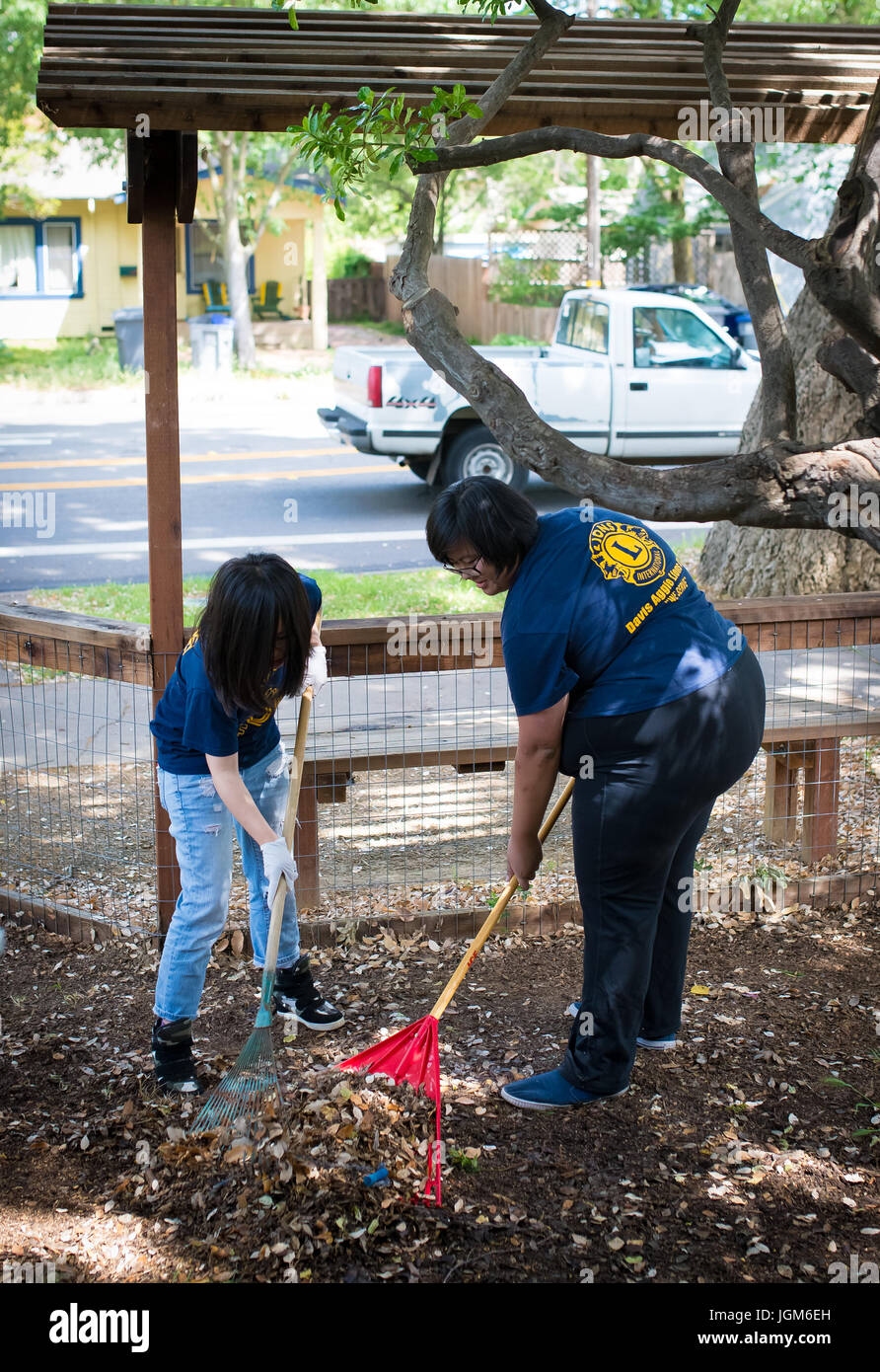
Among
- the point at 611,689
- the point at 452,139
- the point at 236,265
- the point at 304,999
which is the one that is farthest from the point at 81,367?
the point at 611,689

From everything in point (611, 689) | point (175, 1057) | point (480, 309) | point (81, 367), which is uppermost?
point (480, 309)

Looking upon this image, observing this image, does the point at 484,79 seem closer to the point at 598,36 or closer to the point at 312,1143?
the point at 598,36

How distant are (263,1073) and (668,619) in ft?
5.20

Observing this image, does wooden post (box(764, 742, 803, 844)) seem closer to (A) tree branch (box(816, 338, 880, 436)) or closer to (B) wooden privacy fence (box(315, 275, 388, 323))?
(A) tree branch (box(816, 338, 880, 436))

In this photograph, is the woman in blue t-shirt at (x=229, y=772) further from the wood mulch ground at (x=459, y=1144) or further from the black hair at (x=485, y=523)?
the black hair at (x=485, y=523)

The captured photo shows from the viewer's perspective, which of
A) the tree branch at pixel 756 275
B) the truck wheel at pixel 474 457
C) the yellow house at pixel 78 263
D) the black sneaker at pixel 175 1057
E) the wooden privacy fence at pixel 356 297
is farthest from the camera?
the wooden privacy fence at pixel 356 297

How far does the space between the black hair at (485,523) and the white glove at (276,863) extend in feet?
2.83

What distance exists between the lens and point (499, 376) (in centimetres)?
358

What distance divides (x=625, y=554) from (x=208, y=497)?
968 centimetres

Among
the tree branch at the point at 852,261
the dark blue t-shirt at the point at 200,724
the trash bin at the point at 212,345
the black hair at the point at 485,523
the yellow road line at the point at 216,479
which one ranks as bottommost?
the dark blue t-shirt at the point at 200,724

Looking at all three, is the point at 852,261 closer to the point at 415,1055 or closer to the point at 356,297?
the point at 415,1055

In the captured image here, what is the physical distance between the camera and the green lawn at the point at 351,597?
7926 millimetres

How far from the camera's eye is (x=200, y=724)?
2975 mm

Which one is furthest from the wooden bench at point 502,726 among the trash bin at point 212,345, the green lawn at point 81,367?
the trash bin at point 212,345
